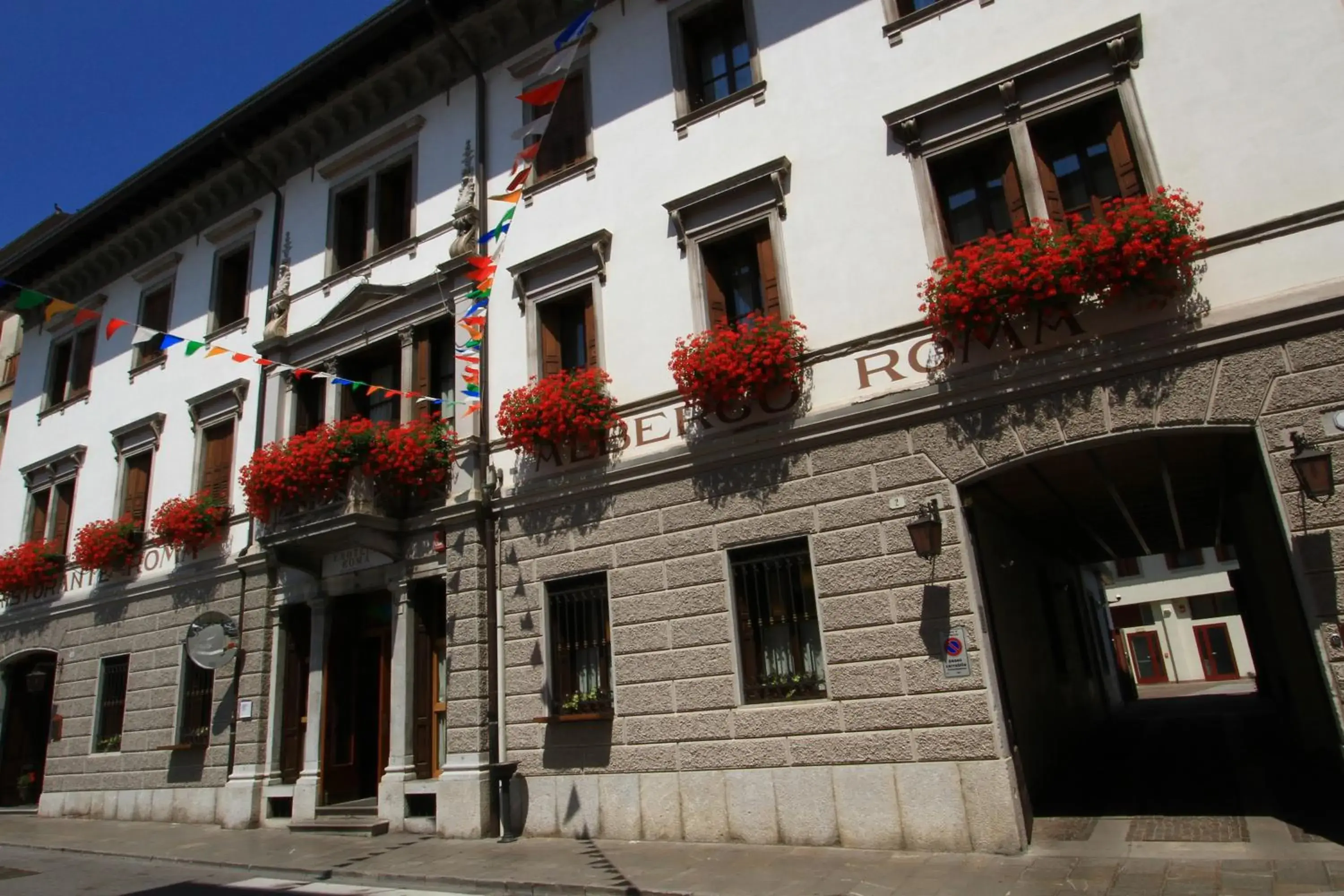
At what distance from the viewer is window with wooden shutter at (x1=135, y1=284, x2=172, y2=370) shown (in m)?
18.9

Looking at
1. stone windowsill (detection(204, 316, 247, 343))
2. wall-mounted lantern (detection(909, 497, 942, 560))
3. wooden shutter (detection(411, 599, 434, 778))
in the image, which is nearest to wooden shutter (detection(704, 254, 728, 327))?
wall-mounted lantern (detection(909, 497, 942, 560))

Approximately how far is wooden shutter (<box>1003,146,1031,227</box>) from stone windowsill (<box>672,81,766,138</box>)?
11.2 feet

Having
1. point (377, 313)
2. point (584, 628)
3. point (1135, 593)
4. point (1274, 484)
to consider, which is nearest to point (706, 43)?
point (377, 313)

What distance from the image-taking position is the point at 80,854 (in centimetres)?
1246

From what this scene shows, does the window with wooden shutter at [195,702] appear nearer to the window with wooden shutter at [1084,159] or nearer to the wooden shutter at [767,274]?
the wooden shutter at [767,274]

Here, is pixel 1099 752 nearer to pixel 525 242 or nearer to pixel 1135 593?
pixel 525 242

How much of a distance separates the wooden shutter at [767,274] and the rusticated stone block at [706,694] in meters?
4.52

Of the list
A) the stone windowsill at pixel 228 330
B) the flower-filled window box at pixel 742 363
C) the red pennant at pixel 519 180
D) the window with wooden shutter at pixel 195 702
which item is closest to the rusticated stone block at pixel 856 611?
the flower-filled window box at pixel 742 363

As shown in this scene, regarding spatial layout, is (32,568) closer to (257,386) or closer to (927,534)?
(257,386)

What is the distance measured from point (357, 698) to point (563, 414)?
6.49 metres

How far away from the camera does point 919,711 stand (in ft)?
29.0

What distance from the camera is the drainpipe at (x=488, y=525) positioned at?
1149cm

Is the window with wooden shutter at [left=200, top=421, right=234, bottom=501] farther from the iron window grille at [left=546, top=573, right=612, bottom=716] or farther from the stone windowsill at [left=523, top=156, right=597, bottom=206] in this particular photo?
the iron window grille at [left=546, top=573, right=612, bottom=716]

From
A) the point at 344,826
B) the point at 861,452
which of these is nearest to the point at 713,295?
the point at 861,452
